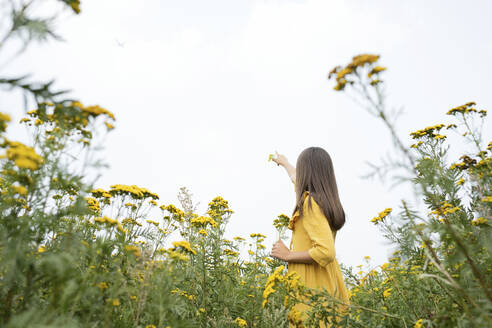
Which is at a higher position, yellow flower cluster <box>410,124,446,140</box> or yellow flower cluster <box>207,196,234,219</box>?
yellow flower cluster <box>410,124,446,140</box>

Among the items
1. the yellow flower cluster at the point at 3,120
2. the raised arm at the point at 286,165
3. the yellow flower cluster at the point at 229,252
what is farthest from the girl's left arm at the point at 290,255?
the yellow flower cluster at the point at 3,120

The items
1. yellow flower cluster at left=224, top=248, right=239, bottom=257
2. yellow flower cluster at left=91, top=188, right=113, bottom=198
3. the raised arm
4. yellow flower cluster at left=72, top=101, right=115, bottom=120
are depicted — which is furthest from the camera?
the raised arm

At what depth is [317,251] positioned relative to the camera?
2633mm

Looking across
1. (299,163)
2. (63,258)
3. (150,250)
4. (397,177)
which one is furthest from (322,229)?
(63,258)

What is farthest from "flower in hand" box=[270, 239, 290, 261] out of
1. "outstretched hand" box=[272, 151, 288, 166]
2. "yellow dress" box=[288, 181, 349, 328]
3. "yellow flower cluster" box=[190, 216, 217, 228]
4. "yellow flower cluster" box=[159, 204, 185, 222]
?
"outstretched hand" box=[272, 151, 288, 166]

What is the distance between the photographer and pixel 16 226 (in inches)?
63.7

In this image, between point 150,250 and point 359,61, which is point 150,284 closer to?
point 150,250

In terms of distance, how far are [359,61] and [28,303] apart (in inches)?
91.4

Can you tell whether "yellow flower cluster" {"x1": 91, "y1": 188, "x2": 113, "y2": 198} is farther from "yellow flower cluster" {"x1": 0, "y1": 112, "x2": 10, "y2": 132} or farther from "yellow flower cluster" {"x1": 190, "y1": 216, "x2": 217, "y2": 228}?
"yellow flower cluster" {"x1": 0, "y1": 112, "x2": 10, "y2": 132}

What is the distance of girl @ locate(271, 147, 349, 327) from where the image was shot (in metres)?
2.69

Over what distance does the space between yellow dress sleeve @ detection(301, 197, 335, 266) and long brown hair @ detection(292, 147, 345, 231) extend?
7 centimetres

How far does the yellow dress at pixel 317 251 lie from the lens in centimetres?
263

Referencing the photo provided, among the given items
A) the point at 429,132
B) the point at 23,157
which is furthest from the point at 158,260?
the point at 429,132

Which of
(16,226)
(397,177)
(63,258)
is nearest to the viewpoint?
(63,258)
